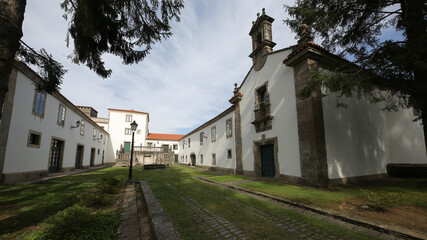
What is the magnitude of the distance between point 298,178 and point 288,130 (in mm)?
2431

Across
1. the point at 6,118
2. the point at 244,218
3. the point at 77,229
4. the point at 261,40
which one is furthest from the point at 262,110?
the point at 6,118

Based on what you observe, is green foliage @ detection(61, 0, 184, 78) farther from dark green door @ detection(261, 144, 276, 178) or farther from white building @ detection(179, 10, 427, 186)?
dark green door @ detection(261, 144, 276, 178)

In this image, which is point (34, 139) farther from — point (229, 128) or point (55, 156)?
point (229, 128)

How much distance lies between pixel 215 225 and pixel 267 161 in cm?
824

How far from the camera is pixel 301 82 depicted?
895 cm

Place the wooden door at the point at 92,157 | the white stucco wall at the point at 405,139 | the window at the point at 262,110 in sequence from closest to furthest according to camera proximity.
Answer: the white stucco wall at the point at 405,139, the window at the point at 262,110, the wooden door at the point at 92,157

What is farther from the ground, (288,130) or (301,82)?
(301,82)

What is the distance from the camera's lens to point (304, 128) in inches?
334

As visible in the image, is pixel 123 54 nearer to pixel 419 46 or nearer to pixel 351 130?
pixel 419 46

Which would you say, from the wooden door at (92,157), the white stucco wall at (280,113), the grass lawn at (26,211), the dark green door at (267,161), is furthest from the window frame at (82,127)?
the dark green door at (267,161)

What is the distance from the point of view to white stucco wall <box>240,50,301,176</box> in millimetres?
9273

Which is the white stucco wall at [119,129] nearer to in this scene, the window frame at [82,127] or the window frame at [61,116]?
the window frame at [82,127]

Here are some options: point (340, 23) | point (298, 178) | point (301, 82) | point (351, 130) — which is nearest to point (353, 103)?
point (351, 130)

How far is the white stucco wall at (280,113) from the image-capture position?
9273 mm
